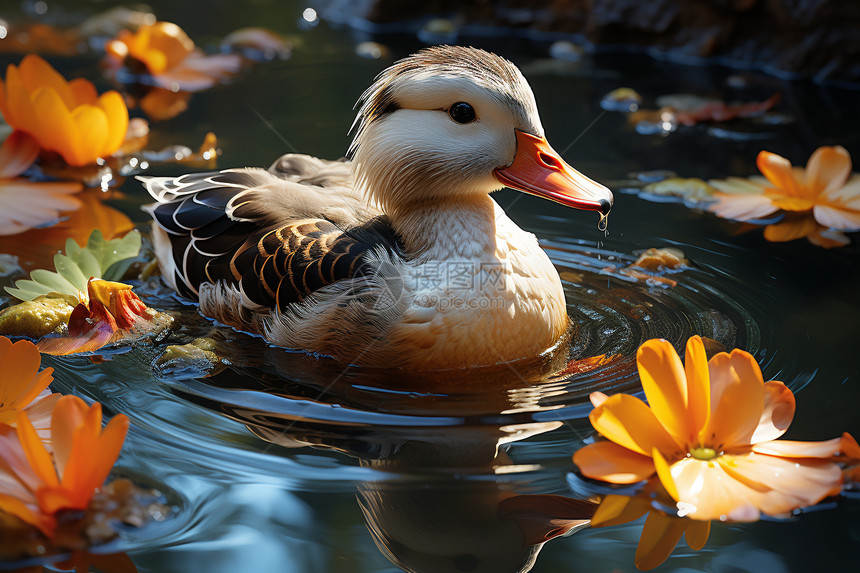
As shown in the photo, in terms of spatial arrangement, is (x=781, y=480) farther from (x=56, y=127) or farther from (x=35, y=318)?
(x=56, y=127)

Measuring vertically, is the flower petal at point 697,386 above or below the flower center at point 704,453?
above

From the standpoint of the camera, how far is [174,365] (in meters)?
2.91

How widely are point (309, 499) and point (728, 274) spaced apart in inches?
80.9

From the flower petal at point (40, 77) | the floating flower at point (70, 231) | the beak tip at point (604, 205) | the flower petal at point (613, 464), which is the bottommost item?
the floating flower at point (70, 231)

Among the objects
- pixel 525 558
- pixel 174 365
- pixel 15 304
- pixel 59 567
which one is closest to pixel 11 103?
pixel 15 304

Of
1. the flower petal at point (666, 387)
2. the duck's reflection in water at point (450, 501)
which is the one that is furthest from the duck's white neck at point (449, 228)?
the flower petal at point (666, 387)

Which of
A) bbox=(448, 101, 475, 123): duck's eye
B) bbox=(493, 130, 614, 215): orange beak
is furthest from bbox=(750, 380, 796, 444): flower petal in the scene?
bbox=(448, 101, 475, 123): duck's eye

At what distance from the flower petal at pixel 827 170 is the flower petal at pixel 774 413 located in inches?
65.0

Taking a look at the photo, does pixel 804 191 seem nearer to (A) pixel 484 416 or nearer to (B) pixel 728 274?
(B) pixel 728 274

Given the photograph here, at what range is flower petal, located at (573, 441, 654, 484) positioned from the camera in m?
2.18

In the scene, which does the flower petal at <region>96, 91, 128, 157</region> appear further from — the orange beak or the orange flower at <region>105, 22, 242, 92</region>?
the orange beak

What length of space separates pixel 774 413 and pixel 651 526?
50 cm

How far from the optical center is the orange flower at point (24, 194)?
3719mm

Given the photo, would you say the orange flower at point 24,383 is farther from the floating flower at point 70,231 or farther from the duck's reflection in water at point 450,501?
the floating flower at point 70,231
